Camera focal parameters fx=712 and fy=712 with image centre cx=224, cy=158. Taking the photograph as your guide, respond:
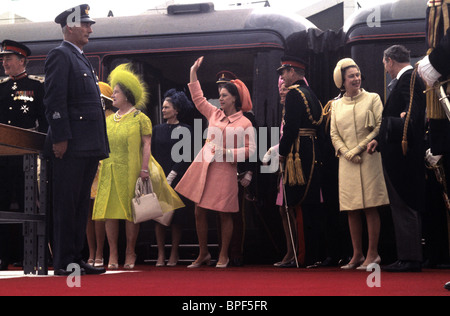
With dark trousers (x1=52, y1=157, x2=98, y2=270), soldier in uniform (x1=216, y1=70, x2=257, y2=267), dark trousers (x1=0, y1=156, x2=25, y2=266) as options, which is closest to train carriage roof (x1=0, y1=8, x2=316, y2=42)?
soldier in uniform (x1=216, y1=70, x2=257, y2=267)

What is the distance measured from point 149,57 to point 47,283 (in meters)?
3.33

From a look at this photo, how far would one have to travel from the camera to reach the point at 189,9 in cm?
733

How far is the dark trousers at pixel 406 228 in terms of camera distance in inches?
207

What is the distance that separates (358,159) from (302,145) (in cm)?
51

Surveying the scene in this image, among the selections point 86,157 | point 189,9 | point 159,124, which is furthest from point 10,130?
point 189,9

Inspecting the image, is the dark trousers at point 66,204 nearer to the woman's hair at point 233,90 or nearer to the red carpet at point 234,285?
the red carpet at point 234,285

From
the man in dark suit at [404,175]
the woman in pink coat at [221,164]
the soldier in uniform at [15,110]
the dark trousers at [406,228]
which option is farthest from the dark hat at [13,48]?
the dark trousers at [406,228]

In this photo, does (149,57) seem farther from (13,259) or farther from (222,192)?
(13,259)

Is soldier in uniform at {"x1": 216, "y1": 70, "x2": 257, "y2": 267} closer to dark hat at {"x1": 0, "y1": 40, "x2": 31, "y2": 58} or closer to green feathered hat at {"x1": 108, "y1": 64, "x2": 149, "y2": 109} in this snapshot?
green feathered hat at {"x1": 108, "y1": 64, "x2": 149, "y2": 109}

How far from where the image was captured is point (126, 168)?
627 centimetres

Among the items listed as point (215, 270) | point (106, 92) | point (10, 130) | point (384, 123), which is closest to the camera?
point (10, 130)

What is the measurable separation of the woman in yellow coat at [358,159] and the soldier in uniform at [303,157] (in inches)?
8.1

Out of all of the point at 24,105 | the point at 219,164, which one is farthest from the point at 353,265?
the point at 24,105

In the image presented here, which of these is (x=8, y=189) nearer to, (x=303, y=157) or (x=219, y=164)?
(x=219, y=164)
